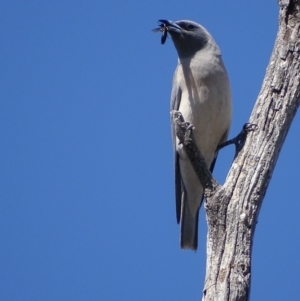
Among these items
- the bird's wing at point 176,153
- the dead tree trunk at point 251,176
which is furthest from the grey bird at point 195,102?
the dead tree trunk at point 251,176

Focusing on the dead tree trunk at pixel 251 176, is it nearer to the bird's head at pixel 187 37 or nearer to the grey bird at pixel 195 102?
the grey bird at pixel 195 102

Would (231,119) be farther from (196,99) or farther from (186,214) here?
(186,214)

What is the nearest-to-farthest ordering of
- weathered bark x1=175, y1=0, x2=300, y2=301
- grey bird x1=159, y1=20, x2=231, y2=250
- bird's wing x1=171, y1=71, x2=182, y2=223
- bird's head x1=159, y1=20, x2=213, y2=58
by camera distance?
weathered bark x1=175, y1=0, x2=300, y2=301 < grey bird x1=159, y1=20, x2=231, y2=250 < bird's wing x1=171, y1=71, x2=182, y2=223 < bird's head x1=159, y1=20, x2=213, y2=58

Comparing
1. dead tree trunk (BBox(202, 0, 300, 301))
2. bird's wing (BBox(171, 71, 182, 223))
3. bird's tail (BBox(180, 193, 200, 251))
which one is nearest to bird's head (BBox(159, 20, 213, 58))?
bird's wing (BBox(171, 71, 182, 223))

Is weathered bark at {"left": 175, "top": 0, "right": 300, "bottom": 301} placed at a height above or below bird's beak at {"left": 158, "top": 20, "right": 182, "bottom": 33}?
below

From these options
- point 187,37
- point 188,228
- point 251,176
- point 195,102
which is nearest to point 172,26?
point 187,37

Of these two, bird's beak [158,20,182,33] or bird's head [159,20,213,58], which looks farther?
bird's head [159,20,213,58]

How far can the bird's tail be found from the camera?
8406 millimetres

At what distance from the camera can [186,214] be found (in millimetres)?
8625

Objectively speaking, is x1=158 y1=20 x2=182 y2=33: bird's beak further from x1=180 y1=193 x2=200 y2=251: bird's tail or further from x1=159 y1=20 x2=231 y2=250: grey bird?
x1=180 y1=193 x2=200 y2=251: bird's tail

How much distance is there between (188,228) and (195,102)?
5.33ft

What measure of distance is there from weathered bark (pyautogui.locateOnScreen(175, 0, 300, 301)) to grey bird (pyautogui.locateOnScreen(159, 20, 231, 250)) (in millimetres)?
1800

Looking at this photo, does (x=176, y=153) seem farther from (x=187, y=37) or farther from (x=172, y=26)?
(x=172, y=26)

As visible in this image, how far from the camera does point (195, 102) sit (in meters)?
8.43
